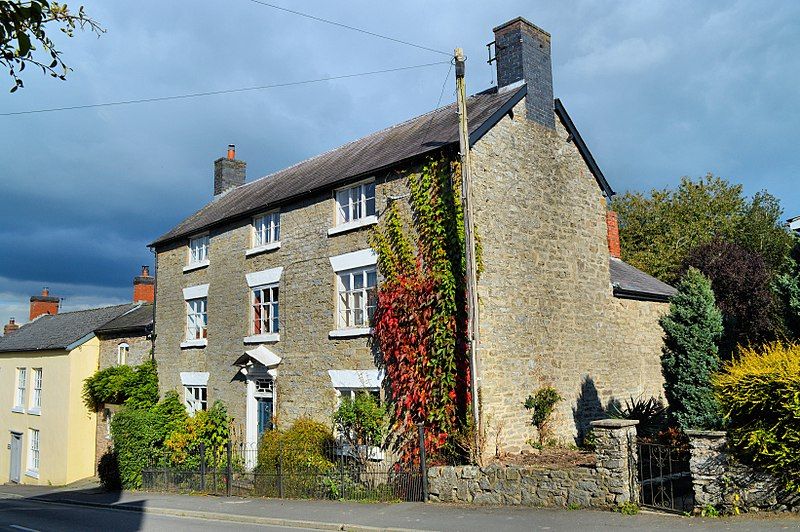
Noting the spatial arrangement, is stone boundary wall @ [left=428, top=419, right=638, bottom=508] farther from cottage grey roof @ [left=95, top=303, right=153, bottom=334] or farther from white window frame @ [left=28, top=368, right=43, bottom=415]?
white window frame @ [left=28, top=368, right=43, bottom=415]

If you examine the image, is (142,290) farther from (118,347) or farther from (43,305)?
(43,305)

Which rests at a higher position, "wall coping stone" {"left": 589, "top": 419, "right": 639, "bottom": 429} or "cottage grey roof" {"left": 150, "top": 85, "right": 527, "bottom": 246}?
"cottage grey roof" {"left": 150, "top": 85, "right": 527, "bottom": 246}

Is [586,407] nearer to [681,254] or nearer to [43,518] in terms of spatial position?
[43,518]

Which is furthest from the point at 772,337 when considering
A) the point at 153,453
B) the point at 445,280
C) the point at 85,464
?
the point at 85,464

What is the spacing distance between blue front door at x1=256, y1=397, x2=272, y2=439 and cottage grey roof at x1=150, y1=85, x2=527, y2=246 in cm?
572

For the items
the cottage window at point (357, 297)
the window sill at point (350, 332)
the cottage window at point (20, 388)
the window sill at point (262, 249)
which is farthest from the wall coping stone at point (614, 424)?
the cottage window at point (20, 388)

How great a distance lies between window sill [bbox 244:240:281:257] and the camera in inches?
742

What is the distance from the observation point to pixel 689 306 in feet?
41.8

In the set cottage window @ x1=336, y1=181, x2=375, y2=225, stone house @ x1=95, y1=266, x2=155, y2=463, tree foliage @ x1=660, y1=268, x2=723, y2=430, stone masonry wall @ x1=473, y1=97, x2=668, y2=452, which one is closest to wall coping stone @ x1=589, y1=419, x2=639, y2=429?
tree foliage @ x1=660, y1=268, x2=723, y2=430

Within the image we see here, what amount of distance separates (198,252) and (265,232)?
4470mm

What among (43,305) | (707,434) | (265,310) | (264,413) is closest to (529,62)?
(265,310)

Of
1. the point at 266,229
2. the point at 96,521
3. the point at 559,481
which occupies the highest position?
the point at 266,229

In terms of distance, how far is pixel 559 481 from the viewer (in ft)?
36.2

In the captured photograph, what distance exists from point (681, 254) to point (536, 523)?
28.2 m
